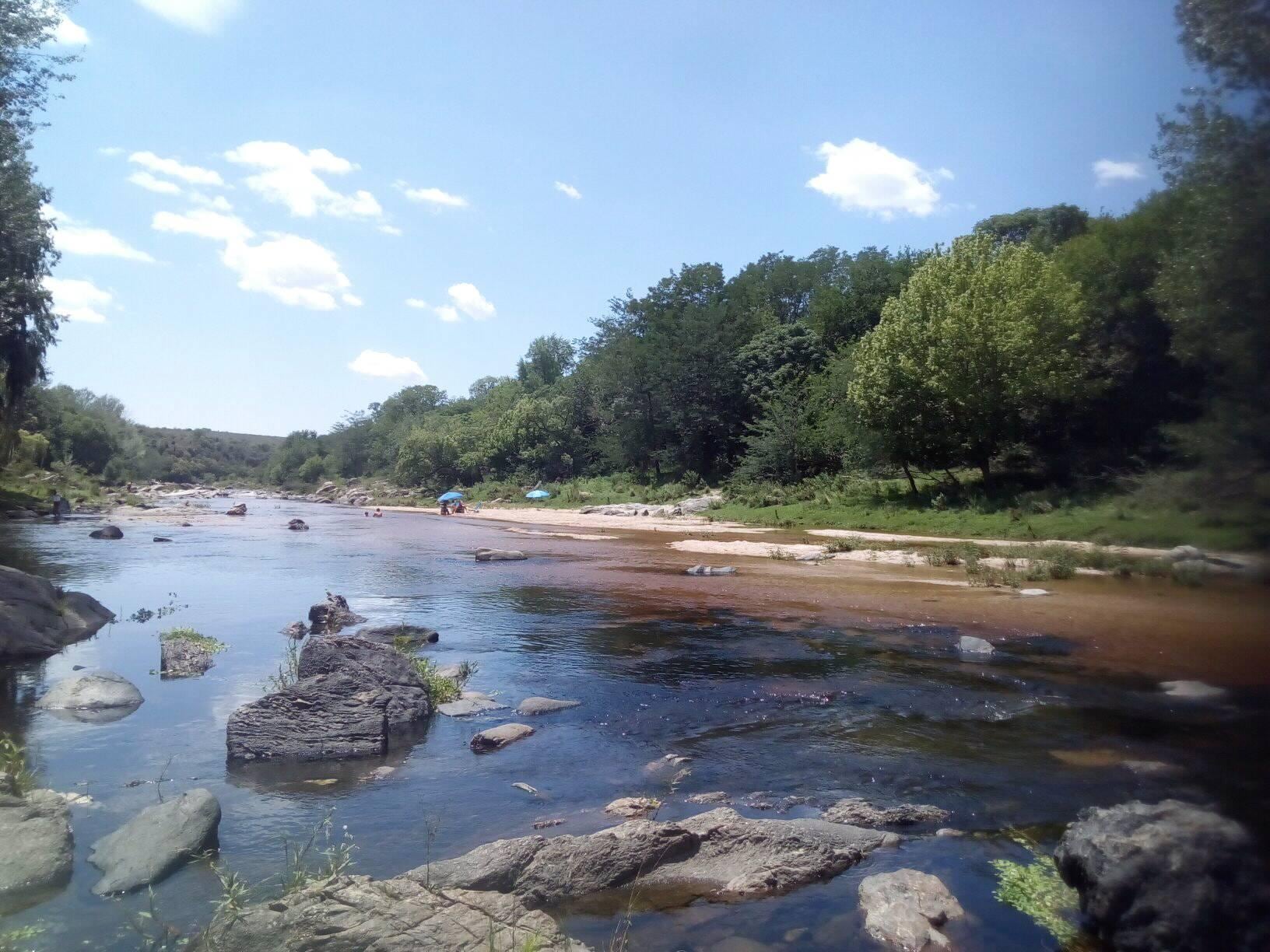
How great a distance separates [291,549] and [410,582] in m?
13.6

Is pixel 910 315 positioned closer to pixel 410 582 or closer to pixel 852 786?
pixel 410 582

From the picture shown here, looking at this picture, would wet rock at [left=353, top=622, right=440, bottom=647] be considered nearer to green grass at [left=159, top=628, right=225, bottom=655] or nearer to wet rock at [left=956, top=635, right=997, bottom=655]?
green grass at [left=159, top=628, right=225, bottom=655]

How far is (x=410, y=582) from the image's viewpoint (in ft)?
90.5

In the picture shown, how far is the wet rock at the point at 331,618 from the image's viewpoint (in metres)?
18.3

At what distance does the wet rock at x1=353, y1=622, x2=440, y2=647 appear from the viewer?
1661 centimetres

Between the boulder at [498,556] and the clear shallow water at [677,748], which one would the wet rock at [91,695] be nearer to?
the clear shallow water at [677,748]

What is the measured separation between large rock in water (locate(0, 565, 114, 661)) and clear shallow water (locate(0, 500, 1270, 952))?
49 cm

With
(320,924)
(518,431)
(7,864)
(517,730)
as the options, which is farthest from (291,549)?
(518,431)

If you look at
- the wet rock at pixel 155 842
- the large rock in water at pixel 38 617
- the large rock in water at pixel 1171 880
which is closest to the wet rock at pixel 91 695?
the large rock in water at pixel 38 617

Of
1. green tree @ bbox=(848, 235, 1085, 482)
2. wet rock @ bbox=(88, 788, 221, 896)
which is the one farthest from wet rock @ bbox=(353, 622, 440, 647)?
green tree @ bbox=(848, 235, 1085, 482)

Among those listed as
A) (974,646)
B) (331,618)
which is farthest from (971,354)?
(331,618)

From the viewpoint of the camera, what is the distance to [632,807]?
846cm

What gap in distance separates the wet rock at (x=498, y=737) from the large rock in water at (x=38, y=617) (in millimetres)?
10259

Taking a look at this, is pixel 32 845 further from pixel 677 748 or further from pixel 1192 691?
pixel 1192 691
